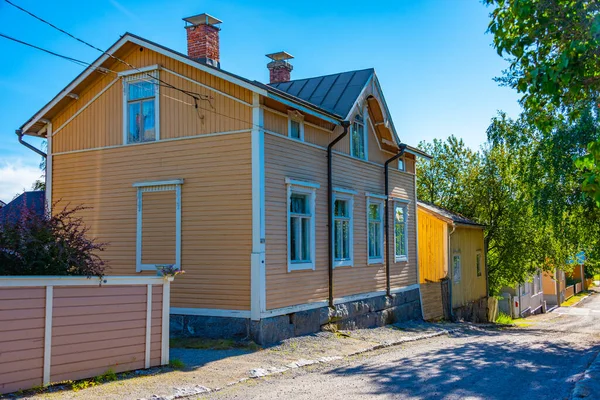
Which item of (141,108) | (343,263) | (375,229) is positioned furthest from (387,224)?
(141,108)

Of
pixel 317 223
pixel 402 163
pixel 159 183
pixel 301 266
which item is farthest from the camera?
pixel 402 163

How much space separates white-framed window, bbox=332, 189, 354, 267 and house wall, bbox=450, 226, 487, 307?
8.69 m

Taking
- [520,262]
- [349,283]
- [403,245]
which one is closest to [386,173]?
[403,245]

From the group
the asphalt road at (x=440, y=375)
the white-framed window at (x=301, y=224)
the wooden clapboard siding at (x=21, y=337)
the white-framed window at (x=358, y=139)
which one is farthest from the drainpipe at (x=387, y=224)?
the wooden clapboard siding at (x=21, y=337)

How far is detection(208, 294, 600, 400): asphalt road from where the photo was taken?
29.0 ft

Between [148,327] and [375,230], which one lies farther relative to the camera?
[375,230]

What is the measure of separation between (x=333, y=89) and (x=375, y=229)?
460cm

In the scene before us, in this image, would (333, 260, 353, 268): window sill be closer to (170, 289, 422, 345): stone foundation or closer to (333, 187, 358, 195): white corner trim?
(170, 289, 422, 345): stone foundation

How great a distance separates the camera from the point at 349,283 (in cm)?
1625

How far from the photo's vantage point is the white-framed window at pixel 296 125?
1408 cm

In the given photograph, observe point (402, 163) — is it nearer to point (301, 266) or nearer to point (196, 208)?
point (301, 266)

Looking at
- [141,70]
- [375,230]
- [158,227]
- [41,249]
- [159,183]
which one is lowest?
[41,249]

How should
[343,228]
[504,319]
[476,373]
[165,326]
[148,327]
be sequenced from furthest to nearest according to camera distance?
[504,319]
[343,228]
[476,373]
[165,326]
[148,327]

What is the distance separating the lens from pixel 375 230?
18.3 meters
